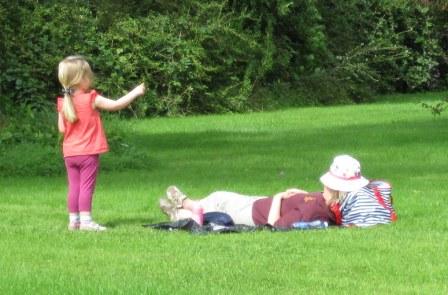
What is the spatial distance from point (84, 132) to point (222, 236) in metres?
1.75

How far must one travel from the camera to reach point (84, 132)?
448 inches

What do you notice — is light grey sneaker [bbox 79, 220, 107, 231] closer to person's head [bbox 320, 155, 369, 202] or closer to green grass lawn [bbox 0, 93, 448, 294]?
green grass lawn [bbox 0, 93, 448, 294]

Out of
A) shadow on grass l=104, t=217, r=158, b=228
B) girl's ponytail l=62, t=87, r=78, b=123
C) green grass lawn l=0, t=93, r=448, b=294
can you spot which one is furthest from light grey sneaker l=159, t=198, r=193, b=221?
girl's ponytail l=62, t=87, r=78, b=123

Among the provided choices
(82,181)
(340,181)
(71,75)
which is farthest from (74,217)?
(340,181)

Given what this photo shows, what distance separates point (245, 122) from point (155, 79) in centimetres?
401

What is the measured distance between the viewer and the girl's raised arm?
10938 mm

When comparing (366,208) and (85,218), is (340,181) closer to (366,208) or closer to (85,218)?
(366,208)

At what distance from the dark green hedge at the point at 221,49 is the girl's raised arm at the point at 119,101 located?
37.6 ft

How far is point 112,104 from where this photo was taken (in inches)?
444

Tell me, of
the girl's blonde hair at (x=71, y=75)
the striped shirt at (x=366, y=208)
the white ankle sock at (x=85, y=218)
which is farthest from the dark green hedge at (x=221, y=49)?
the striped shirt at (x=366, y=208)

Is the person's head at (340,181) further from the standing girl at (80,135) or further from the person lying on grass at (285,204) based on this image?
the standing girl at (80,135)

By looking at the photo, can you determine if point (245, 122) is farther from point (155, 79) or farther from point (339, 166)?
point (339, 166)

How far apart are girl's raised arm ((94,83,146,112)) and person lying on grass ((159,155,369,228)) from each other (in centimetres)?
102

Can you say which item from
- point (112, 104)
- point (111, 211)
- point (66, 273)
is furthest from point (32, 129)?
point (66, 273)
